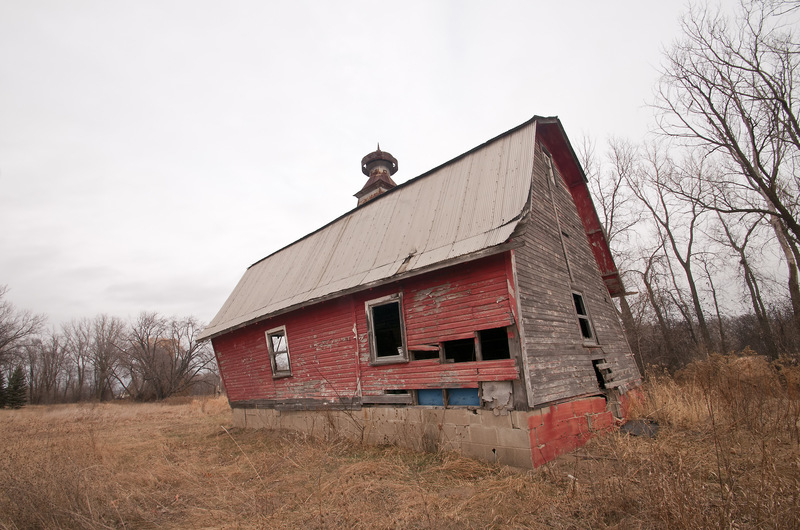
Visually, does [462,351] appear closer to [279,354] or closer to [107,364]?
[279,354]

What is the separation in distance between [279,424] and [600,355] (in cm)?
914

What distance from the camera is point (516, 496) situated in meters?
5.16

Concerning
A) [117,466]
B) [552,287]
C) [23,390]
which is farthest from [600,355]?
[23,390]

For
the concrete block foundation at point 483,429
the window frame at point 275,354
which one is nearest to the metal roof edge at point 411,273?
the window frame at point 275,354

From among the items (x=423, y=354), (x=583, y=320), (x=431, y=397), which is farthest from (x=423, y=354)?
(x=583, y=320)

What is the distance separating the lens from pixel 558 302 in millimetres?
8469

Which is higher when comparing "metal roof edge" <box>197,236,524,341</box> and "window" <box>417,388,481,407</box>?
"metal roof edge" <box>197,236,524,341</box>

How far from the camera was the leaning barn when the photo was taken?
6.97m

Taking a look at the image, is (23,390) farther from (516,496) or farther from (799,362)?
(799,362)

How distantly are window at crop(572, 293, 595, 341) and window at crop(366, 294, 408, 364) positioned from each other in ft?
14.3

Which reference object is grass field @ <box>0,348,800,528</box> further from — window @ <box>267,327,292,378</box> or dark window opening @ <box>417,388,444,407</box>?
window @ <box>267,327,292,378</box>

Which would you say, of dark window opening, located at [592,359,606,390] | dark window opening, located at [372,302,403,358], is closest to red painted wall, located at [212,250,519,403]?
dark window opening, located at [372,302,403,358]

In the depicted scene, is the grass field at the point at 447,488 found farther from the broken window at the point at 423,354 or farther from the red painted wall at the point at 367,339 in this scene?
the broken window at the point at 423,354

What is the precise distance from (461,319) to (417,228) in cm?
270
